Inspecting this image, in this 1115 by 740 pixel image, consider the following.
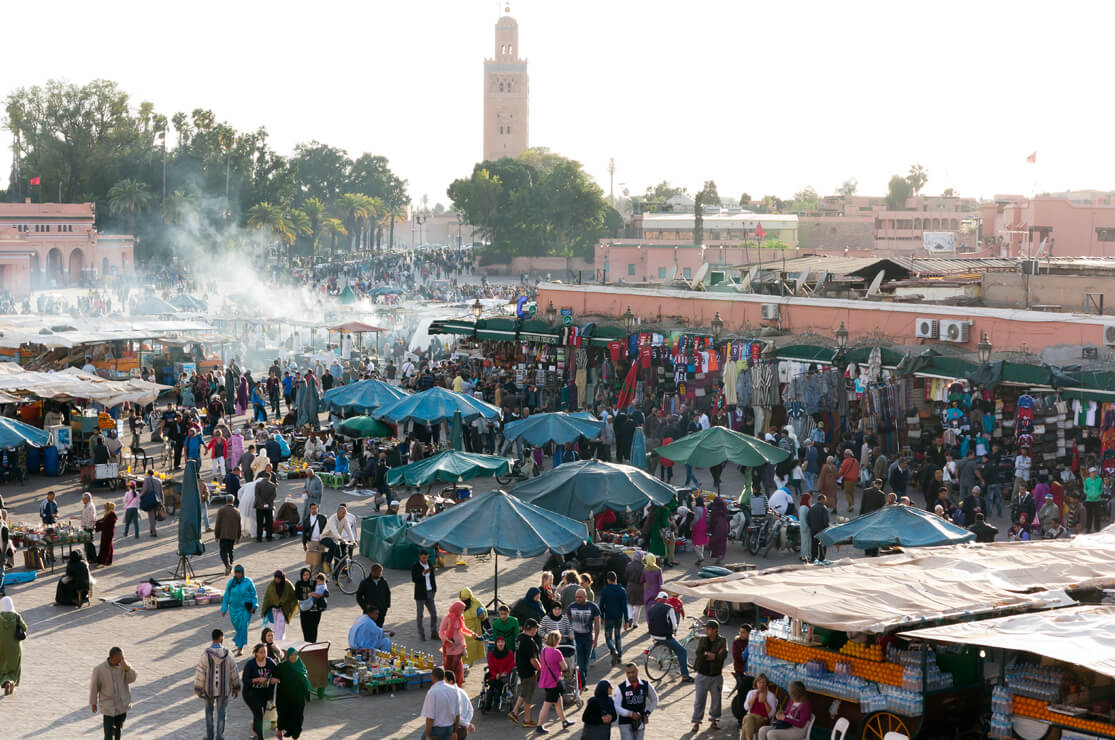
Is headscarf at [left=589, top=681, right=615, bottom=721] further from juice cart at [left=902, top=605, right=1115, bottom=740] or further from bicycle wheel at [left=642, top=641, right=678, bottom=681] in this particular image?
bicycle wheel at [left=642, top=641, right=678, bottom=681]

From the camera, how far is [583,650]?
12.1 metres

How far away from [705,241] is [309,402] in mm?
47816

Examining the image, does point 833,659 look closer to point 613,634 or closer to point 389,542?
point 613,634

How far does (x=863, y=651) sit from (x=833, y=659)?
0.33 m

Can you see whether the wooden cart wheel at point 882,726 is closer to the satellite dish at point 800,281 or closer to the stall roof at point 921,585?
the stall roof at point 921,585

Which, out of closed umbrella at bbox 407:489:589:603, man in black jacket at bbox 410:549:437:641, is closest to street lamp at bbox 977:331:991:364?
closed umbrella at bbox 407:489:589:603

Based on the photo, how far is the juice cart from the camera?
8758 mm

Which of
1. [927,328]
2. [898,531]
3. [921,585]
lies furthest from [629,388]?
[921,585]

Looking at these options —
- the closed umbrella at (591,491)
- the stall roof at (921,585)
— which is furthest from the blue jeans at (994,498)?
the stall roof at (921,585)

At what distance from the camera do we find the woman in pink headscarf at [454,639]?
467 inches

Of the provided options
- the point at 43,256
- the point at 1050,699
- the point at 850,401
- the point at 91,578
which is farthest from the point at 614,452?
the point at 43,256

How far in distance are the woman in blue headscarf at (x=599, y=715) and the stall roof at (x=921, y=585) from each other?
1.12 meters

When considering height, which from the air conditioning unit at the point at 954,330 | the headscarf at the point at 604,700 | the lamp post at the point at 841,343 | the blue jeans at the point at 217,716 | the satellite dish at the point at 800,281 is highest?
the satellite dish at the point at 800,281

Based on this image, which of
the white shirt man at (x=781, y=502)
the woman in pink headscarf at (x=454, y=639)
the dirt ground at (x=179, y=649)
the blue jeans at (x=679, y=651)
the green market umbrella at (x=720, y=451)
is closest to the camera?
the dirt ground at (x=179, y=649)
